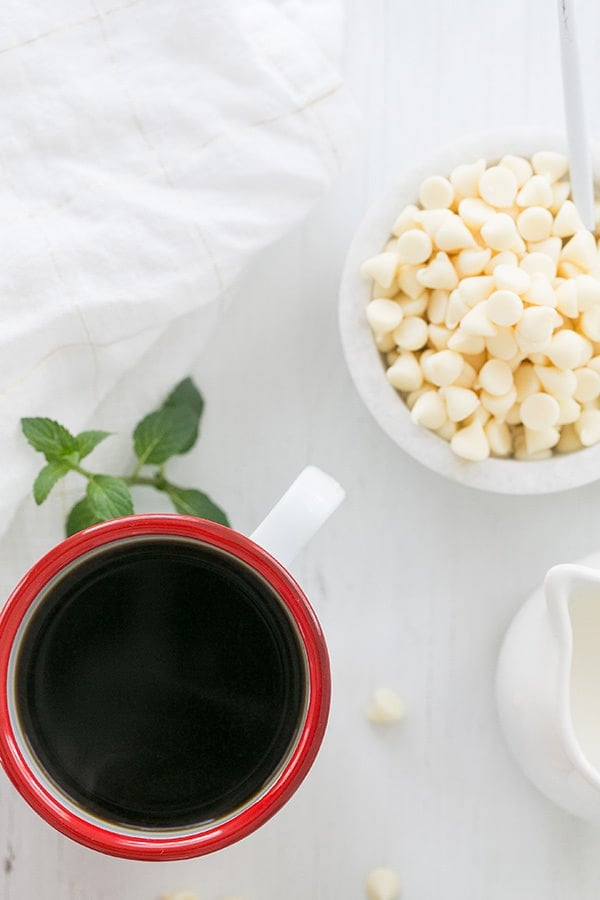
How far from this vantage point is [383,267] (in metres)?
0.72

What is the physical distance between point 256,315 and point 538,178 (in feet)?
0.77

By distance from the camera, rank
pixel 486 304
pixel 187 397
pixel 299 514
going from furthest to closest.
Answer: pixel 187 397 → pixel 486 304 → pixel 299 514

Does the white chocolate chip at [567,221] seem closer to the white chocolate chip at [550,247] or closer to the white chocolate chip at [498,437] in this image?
the white chocolate chip at [550,247]

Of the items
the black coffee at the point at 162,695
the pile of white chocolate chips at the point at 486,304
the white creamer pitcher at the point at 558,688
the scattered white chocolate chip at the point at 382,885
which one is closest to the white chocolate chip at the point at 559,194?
the pile of white chocolate chips at the point at 486,304

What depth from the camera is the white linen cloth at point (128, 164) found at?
73 cm

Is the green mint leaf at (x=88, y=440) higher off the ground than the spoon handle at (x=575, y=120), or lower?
lower

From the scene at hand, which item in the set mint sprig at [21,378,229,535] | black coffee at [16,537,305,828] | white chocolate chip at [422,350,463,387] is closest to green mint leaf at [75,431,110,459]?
mint sprig at [21,378,229,535]

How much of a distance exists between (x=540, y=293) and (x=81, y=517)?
35 cm

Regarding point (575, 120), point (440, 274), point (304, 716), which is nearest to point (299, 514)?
point (304, 716)

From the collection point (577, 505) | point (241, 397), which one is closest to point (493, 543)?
point (577, 505)

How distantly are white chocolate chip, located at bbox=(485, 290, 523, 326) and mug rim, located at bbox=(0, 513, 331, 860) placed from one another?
0.74 feet

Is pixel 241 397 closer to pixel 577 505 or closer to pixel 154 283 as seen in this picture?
pixel 154 283

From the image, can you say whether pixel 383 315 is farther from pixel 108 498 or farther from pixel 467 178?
pixel 108 498

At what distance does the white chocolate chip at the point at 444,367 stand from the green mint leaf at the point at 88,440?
0.23m
